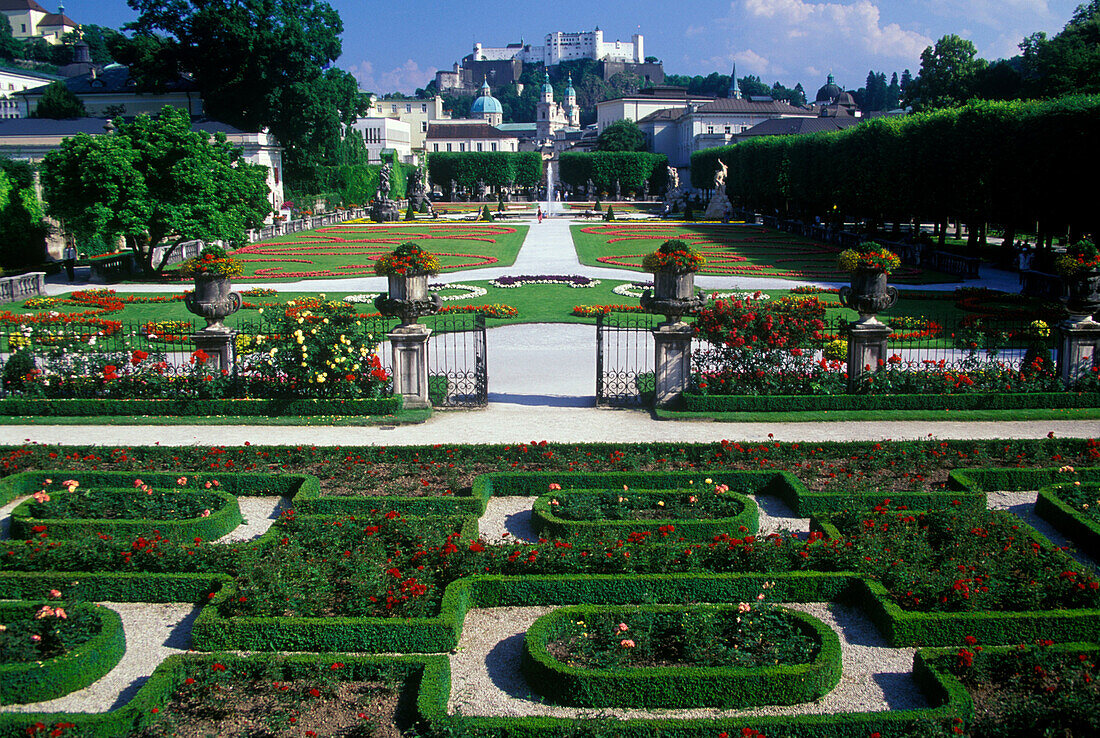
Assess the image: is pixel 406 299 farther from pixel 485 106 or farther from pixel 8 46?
pixel 485 106

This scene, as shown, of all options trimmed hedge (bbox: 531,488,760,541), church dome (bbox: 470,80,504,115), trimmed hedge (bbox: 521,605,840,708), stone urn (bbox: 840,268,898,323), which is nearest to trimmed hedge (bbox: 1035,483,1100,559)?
trimmed hedge (bbox: 531,488,760,541)

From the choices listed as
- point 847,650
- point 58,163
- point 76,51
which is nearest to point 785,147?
point 58,163

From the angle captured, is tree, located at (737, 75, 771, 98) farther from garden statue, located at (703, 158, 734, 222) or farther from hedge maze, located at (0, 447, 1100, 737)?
hedge maze, located at (0, 447, 1100, 737)

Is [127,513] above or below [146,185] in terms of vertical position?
below

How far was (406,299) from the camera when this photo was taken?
1452 centimetres

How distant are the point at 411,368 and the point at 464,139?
119091 millimetres

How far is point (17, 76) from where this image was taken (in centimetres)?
8781

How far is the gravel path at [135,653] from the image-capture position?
667 centimetres

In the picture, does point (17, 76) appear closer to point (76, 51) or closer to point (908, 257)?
point (76, 51)

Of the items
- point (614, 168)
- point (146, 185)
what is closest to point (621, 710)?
point (146, 185)

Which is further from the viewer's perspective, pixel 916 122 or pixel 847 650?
pixel 916 122

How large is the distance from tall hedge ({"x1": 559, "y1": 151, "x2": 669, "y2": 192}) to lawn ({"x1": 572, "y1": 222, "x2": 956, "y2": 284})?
42545 millimetres

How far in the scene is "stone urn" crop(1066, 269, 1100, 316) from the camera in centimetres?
1483

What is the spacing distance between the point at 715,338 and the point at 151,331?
11656 millimetres
